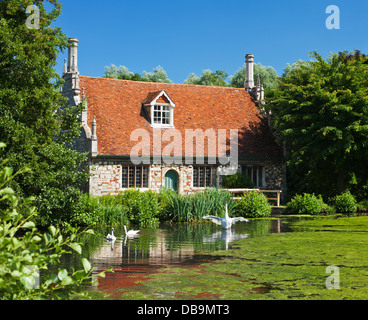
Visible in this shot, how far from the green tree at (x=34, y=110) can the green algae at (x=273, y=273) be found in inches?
290

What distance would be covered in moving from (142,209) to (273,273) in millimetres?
13335

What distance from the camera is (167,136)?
31.4m

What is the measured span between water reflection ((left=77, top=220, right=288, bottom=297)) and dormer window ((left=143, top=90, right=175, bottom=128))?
9.36 m

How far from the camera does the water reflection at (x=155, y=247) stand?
39.8 ft

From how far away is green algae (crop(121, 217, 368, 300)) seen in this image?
982 centimetres

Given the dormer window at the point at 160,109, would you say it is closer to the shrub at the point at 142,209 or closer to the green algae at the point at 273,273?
the shrub at the point at 142,209

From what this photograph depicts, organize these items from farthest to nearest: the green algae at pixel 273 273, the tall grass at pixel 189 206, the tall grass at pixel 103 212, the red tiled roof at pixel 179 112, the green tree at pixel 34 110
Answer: the red tiled roof at pixel 179 112 < the tall grass at pixel 189 206 < the tall grass at pixel 103 212 < the green tree at pixel 34 110 < the green algae at pixel 273 273

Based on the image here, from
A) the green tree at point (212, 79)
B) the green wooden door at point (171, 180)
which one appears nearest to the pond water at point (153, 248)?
the green wooden door at point (171, 180)

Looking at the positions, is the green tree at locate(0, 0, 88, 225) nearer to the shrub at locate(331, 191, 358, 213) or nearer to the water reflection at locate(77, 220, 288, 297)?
the water reflection at locate(77, 220, 288, 297)

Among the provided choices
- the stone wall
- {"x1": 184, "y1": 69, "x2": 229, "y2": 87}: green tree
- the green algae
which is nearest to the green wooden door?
the stone wall

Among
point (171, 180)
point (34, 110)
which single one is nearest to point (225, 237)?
point (34, 110)
